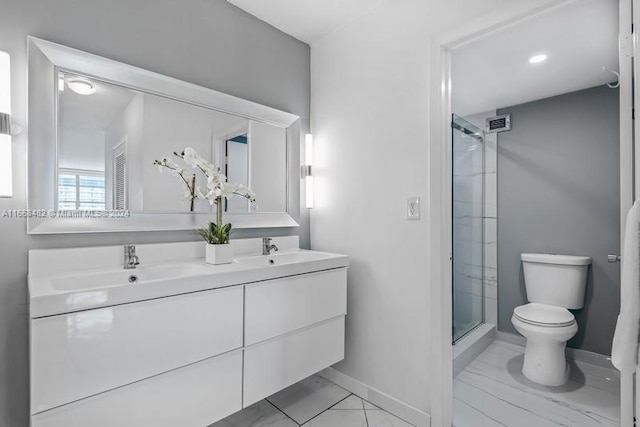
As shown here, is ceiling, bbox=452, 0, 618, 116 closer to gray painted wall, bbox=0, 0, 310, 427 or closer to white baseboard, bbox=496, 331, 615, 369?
gray painted wall, bbox=0, 0, 310, 427

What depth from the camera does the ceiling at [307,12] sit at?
1.88m

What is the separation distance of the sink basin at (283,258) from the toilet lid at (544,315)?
1495mm

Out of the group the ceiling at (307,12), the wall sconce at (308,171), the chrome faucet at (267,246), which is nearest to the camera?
the ceiling at (307,12)

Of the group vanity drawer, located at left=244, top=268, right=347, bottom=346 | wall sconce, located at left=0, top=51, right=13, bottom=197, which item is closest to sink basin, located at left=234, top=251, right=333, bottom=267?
vanity drawer, located at left=244, top=268, right=347, bottom=346

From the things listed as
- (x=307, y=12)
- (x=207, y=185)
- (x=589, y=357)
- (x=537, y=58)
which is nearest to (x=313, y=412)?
(x=207, y=185)

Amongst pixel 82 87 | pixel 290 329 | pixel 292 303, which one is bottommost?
pixel 290 329

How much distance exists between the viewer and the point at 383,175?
188 cm

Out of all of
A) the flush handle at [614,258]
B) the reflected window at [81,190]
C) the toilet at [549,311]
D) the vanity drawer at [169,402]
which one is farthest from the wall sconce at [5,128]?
the flush handle at [614,258]

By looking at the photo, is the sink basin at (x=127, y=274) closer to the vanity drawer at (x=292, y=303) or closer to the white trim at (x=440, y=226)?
the vanity drawer at (x=292, y=303)

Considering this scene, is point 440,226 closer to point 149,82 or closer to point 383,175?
point 383,175

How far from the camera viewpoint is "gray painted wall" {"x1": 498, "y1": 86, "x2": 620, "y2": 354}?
237 centimetres

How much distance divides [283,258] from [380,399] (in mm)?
1005

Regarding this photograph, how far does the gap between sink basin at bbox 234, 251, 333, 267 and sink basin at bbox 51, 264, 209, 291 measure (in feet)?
0.89

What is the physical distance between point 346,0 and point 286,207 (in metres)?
1.31
